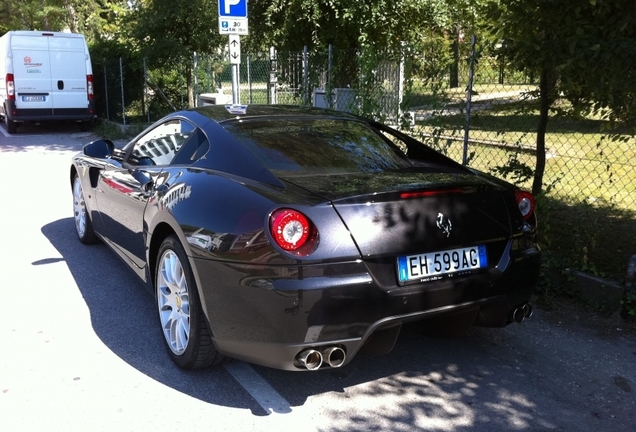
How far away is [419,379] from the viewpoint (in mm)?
3822

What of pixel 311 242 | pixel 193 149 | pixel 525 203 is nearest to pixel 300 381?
pixel 311 242

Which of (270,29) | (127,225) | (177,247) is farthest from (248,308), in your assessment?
(270,29)

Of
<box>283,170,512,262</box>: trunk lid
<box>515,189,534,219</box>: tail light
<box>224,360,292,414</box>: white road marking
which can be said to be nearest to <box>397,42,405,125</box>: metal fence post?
<box>515,189,534,219</box>: tail light

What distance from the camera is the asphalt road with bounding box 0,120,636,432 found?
3355 mm

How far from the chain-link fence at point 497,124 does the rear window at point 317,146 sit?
1847 millimetres

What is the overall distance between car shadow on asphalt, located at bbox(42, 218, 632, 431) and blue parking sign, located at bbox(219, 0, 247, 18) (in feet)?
16.0

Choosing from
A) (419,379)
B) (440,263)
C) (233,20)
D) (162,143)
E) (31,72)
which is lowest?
(419,379)

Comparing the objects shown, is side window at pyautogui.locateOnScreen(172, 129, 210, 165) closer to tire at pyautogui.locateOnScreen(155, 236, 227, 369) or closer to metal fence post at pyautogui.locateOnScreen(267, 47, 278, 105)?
tire at pyautogui.locateOnScreen(155, 236, 227, 369)

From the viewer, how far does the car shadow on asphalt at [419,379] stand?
3.42 m

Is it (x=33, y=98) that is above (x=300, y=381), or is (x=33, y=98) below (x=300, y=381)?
above

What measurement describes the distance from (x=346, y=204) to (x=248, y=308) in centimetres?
72

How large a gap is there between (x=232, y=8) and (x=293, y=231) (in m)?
6.10

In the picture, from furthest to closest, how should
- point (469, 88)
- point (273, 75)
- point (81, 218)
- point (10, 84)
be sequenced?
point (10, 84), point (273, 75), point (469, 88), point (81, 218)

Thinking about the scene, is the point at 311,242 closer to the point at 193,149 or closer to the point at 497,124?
the point at 193,149
